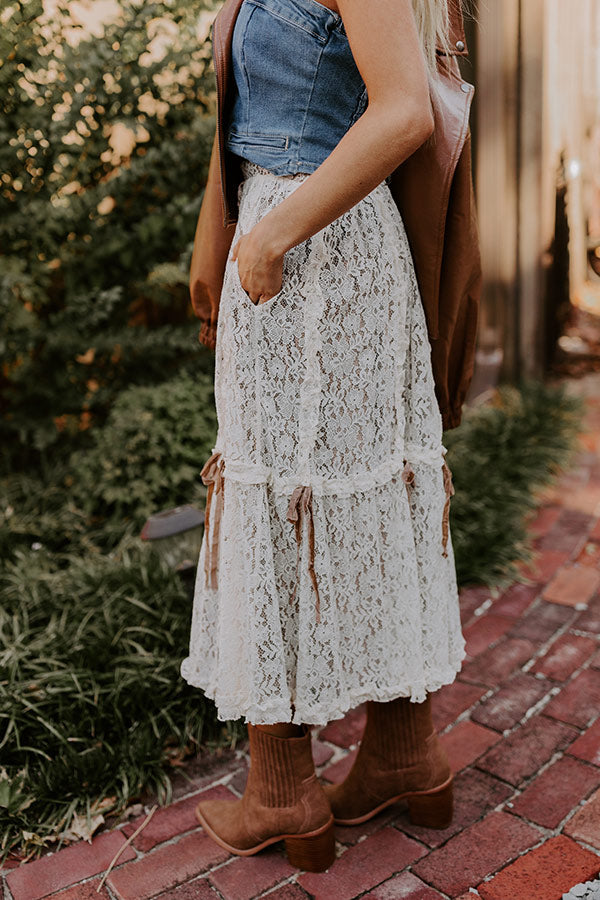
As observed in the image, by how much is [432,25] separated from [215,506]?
3.11ft

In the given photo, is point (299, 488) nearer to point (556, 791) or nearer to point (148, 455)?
point (556, 791)

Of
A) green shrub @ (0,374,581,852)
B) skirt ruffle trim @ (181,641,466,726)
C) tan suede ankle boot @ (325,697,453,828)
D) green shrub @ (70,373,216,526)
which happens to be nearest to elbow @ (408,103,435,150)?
skirt ruffle trim @ (181,641,466,726)

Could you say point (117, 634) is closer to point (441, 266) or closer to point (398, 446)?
point (398, 446)

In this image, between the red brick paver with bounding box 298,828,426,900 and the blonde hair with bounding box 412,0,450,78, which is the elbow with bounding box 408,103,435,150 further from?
the red brick paver with bounding box 298,828,426,900

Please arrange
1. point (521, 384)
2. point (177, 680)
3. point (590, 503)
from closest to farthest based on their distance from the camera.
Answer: point (177, 680) < point (590, 503) < point (521, 384)

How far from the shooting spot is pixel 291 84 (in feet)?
4.46

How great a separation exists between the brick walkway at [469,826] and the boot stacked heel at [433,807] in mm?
25

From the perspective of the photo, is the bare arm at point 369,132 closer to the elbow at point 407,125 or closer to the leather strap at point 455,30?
the elbow at point 407,125

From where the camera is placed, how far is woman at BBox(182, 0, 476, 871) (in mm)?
1294

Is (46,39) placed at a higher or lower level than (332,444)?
higher

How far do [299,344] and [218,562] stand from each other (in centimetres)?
48

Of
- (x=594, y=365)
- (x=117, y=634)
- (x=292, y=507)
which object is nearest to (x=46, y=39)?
(x=117, y=634)

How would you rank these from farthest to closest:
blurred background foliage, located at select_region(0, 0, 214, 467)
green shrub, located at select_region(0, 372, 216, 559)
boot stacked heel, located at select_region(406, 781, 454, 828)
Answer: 1. green shrub, located at select_region(0, 372, 216, 559)
2. blurred background foliage, located at select_region(0, 0, 214, 467)
3. boot stacked heel, located at select_region(406, 781, 454, 828)

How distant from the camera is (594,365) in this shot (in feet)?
18.8
